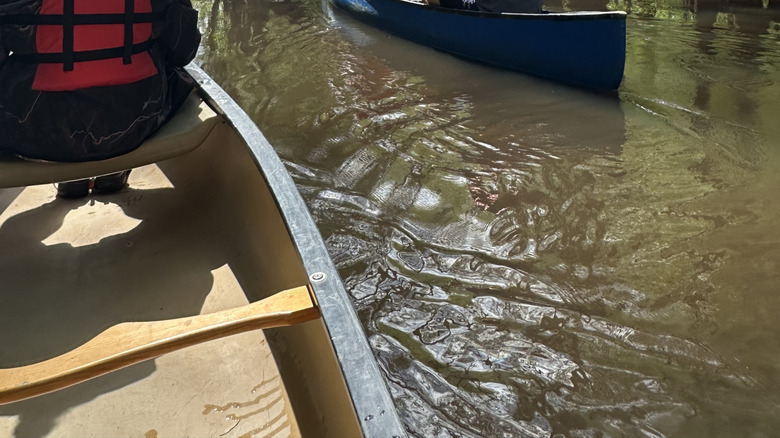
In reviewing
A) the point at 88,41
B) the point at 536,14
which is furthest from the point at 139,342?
the point at 536,14

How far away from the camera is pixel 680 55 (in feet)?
20.8

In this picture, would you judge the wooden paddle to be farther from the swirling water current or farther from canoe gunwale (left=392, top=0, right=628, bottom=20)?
canoe gunwale (left=392, top=0, right=628, bottom=20)

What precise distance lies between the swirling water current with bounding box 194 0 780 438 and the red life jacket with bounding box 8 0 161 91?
1436 mm

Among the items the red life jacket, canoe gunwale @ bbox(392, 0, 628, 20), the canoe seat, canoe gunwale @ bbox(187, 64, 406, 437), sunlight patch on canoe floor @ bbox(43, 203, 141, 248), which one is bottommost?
sunlight patch on canoe floor @ bbox(43, 203, 141, 248)

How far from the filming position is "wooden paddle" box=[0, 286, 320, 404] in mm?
1462

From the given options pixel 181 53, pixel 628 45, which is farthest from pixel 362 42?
pixel 181 53

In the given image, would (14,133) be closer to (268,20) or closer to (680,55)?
(680,55)

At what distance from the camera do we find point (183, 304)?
2293 millimetres

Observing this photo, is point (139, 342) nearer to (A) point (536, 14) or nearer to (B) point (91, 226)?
(B) point (91, 226)

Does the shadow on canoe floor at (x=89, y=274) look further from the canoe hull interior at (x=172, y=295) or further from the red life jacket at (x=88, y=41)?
the red life jacket at (x=88, y=41)

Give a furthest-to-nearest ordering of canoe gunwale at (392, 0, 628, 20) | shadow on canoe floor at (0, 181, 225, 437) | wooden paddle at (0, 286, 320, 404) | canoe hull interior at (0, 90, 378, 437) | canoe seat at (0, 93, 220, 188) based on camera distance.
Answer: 1. canoe gunwale at (392, 0, 628, 20)
2. canoe seat at (0, 93, 220, 188)
3. shadow on canoe floor at (0, 181, 225, 437)
4. canoe hull interior at (0, 90, 378, 437)
5. wooden paddle at (0, 286, 320, 404)

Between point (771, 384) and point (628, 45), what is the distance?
17.6 ft

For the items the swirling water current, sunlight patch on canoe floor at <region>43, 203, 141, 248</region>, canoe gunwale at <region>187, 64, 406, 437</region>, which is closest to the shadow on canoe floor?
sunlight patch on canoe floor at <region>43, 203, 141, 248</region>

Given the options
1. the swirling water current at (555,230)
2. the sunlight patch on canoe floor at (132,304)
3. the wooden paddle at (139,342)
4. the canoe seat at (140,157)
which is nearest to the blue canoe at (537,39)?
the swirling water current at (555,230)
